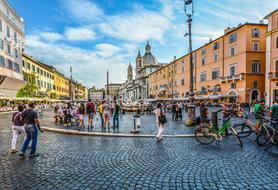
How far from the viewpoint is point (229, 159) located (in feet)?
18.2

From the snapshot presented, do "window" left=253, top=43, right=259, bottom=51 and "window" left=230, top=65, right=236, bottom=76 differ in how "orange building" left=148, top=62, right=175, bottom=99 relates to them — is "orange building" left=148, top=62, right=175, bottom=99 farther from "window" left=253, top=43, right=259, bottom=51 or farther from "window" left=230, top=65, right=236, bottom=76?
"window" left=253, top=43, right=259, bottom=51

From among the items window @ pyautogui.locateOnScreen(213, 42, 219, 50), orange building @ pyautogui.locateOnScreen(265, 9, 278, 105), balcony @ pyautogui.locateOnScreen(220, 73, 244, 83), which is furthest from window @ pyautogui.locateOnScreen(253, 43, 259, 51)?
window @ pyautogui.locateOnScreen(213, 42, 219, 50)

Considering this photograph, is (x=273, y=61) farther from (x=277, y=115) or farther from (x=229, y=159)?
(x=229, y=159)

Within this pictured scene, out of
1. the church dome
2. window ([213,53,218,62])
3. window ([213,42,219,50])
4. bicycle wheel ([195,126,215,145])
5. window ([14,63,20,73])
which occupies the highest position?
the church dome

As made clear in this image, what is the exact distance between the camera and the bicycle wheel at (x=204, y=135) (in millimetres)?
7576

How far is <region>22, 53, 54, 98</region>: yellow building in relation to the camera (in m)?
42.8

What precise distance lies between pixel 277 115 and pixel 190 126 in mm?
4825

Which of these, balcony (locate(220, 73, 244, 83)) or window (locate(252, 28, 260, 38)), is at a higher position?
window (locate(252, 28, 260, 38))

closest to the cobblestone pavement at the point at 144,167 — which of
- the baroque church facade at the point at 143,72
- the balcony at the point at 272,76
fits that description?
the balcony at the point at 272,76

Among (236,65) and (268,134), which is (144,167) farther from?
(236,65)

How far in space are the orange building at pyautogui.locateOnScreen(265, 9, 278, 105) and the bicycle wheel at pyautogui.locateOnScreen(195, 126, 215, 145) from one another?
84.6 ft

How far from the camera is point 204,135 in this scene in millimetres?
7848

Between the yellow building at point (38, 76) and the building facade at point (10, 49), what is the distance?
3.31 m

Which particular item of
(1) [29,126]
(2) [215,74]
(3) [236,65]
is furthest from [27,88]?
(3) [236,65]
